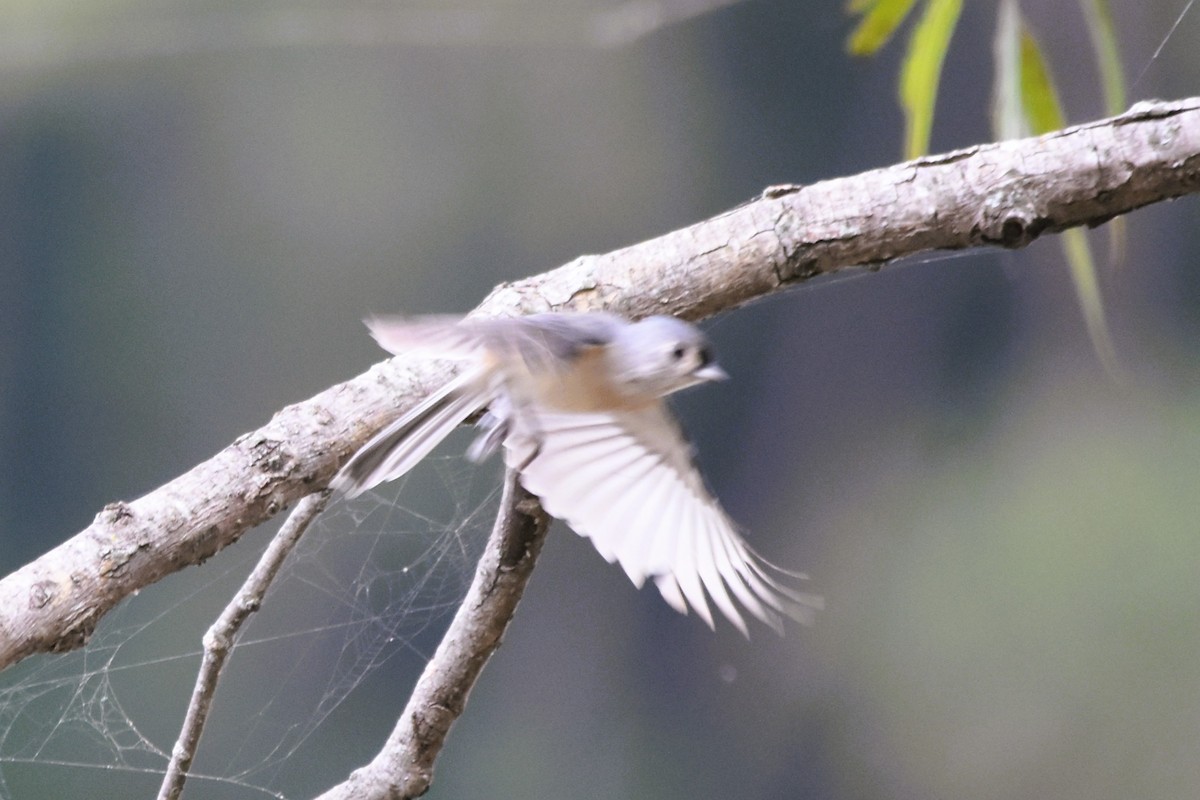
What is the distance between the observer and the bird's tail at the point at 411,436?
0.75m

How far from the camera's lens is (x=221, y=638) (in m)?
0.82

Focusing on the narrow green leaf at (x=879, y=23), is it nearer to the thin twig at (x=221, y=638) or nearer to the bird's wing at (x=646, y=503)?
the bird's wing at (x=646, y=503)

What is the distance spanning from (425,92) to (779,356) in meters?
0.76

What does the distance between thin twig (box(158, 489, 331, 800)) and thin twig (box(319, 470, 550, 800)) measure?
119mm

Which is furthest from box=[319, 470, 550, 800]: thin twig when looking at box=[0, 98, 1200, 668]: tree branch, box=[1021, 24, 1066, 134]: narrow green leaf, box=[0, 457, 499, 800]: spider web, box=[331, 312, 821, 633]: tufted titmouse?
box=[1021, 24, 1066, 134]: narrow green leaf

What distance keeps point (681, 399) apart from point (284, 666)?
0.75m

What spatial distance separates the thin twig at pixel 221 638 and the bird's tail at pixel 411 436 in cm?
7

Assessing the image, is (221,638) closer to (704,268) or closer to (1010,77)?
(704,268)

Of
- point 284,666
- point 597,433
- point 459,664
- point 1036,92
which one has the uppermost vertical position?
point 1036,92

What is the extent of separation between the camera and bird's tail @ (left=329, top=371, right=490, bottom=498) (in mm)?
754

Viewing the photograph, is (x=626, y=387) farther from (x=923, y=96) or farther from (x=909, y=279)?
(x=909, y=279)

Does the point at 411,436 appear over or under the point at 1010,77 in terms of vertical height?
under

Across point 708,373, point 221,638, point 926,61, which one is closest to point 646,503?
point 708,373

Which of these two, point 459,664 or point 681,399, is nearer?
point 459,664
